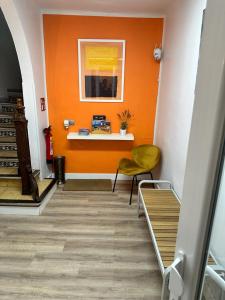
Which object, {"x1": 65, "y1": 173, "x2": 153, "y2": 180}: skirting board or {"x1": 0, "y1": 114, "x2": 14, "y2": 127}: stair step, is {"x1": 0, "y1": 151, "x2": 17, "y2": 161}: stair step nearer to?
{"x1": 0, "y1": 114, "x2": 14, "y2": 127}: stair step

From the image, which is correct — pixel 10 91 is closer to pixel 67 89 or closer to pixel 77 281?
pixel 67 89

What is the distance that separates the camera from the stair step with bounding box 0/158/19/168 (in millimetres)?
3230

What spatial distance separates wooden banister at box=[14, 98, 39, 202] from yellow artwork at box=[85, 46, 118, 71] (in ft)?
4.10

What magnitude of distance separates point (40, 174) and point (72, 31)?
6.98 feet

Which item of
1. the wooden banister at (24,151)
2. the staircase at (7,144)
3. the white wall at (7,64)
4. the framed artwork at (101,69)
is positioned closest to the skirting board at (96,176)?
the staircase at (7,144)

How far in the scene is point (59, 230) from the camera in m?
2.47

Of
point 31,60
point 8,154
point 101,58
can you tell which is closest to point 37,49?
point 31,60

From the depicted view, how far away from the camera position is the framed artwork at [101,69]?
320 cm

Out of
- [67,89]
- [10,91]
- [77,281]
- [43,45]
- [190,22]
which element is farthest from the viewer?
[10,91]

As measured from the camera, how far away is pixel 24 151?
2609 mm

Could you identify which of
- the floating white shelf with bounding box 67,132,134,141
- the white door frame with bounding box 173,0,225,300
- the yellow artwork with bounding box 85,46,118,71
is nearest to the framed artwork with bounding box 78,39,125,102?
the yellow artwork with bounding box 85,46,118,71

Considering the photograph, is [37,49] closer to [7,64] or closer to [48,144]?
[48,144]

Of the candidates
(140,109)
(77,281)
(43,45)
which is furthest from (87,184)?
(43,45)

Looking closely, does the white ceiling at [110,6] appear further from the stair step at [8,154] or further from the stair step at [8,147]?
the stair step at [8,154]
